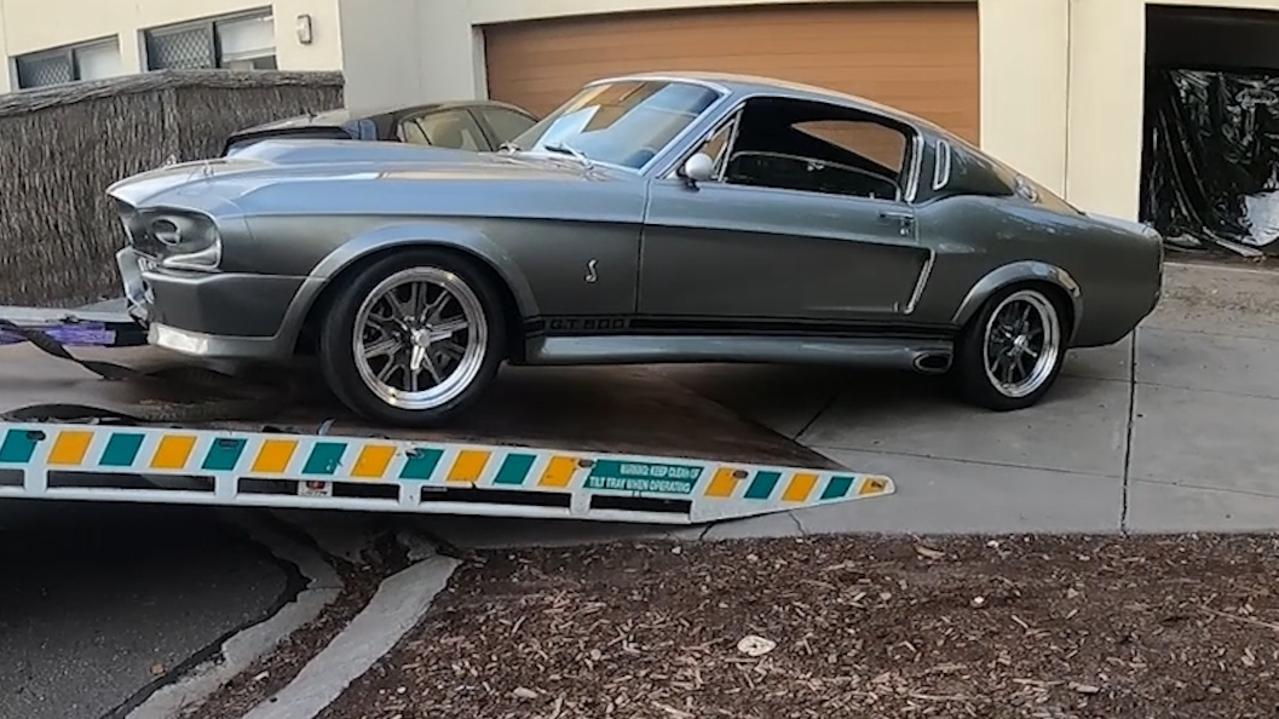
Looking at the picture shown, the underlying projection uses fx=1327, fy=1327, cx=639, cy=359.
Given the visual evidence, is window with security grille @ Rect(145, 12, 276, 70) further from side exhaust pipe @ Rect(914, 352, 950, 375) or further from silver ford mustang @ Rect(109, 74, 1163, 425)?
side exhaust pipe @ Rect(914, 352, 950, 375)

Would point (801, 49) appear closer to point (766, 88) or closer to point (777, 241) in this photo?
point (766, 88)

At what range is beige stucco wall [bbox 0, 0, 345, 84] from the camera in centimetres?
1354

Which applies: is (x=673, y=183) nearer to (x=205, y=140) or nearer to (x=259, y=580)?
(x=259, y=580)

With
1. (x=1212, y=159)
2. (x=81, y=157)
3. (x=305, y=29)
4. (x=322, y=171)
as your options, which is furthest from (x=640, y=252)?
(x=305, y=29)

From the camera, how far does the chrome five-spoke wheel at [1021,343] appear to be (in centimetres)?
666

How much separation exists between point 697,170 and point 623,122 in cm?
67

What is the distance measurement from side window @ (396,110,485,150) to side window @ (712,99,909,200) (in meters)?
3.97

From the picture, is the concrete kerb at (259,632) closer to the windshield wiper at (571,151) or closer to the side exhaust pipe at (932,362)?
the windshield wiper at (571,151)

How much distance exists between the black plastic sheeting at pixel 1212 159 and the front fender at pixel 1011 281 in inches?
232

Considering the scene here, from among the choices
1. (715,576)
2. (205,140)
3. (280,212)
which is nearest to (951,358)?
(715,576)

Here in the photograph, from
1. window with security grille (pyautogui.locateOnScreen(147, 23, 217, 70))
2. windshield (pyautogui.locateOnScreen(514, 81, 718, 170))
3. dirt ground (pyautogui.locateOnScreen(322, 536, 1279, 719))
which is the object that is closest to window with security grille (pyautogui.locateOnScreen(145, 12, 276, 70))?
window with security grille (pyautogui.locateOnScreen(147, 23, 217, 70))

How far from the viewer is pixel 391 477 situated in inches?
184

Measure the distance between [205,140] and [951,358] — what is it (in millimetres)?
7391

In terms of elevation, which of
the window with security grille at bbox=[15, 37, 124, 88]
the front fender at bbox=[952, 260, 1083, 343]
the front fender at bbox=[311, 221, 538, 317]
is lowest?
the front fender at bbox=[952, 260, 1083, 343]
